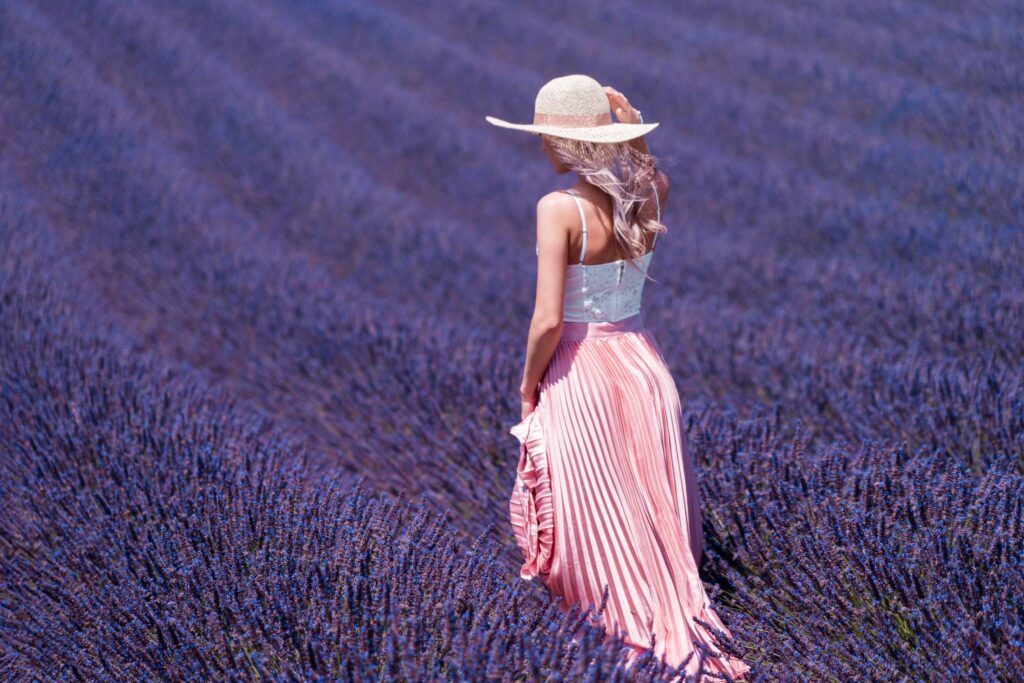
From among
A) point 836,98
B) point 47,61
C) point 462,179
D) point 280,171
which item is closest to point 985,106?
point 836,98

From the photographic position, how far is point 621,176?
Answer: 1.90m

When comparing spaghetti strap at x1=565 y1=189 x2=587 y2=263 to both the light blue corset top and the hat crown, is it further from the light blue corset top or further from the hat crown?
the hat crown

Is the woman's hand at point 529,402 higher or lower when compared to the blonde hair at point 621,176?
lower

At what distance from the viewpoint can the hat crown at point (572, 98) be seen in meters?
1.88

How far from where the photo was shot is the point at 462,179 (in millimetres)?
5723

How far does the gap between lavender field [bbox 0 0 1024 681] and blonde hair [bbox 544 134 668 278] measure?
24.3 inches

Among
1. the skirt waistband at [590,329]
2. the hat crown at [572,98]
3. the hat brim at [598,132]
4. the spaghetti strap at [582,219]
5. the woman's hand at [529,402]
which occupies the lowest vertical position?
the woman's hand at [529,402]

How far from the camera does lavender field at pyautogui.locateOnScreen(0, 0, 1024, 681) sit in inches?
65.5

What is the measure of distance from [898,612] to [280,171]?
4.68m

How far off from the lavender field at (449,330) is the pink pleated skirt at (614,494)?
Answer: 4.1 inches

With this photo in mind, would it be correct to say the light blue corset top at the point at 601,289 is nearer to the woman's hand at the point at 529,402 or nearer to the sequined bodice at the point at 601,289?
the sequined bodice at the point at 601,289

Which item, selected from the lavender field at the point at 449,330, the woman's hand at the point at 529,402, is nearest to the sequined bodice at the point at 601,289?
the woman's hand at the point at 529,402

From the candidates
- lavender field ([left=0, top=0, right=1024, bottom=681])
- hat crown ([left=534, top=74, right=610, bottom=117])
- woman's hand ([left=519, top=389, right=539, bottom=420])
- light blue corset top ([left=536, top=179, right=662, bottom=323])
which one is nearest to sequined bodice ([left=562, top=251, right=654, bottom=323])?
light blue corset top ([left=536, top=179, right=662, bottom=323])

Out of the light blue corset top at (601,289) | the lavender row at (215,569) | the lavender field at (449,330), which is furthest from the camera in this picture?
the light blue corset top at (601,289)
